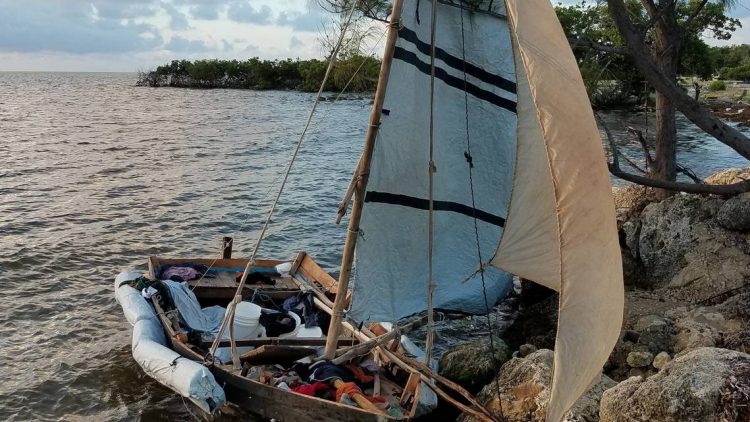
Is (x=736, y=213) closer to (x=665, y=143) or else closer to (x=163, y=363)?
(x=665, y=143)

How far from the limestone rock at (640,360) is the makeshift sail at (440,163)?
2.56 metres

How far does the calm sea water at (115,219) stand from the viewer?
481 inches

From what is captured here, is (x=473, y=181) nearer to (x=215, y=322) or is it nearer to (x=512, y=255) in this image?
(x=512, y=255)

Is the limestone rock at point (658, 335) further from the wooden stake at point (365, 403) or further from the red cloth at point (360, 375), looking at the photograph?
the wooden stake at point (365, 403)

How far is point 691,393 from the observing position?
6711 mm

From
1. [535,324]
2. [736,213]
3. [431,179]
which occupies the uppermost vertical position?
[431,179]

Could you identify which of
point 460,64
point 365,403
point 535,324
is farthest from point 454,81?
point 535,324

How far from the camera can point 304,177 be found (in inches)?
1264

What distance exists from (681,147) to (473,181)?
113 feet

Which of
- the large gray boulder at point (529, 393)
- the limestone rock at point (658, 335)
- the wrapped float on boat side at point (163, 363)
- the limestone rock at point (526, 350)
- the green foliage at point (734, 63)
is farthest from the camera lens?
the green foliage at point (734, 63)

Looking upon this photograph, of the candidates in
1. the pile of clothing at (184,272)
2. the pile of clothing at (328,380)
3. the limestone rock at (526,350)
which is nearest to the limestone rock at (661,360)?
the limestone rock at (526,350)

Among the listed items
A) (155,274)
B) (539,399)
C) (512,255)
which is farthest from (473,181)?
(155,274)

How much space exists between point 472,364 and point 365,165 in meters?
3.89

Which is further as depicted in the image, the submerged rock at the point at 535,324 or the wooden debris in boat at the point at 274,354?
the submerged rock at the point at 535,324
